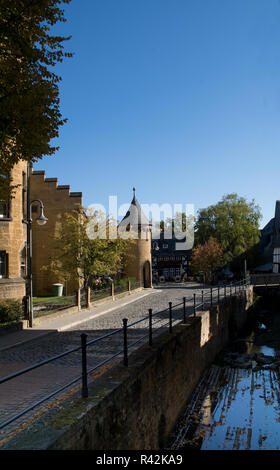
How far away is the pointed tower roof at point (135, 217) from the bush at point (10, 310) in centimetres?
2413

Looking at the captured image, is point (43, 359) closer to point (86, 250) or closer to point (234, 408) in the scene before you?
point (234, 408)

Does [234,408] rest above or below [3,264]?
below

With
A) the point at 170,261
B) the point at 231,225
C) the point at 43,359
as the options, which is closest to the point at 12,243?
the point at 43,359

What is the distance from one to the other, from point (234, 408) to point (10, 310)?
813 centimetres

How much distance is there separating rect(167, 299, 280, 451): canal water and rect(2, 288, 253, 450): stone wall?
368 millimetres

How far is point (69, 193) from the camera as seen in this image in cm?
2900

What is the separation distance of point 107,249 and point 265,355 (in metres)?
9.77

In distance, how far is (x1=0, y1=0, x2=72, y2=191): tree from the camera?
8.29m

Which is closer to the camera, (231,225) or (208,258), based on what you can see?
(208,258)

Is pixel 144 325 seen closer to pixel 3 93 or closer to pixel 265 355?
pixel 265 355

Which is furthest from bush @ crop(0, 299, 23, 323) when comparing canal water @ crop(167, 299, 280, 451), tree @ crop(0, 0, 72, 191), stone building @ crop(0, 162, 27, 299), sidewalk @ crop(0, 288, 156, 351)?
canal water @ crop(167, 299, 280, 451)

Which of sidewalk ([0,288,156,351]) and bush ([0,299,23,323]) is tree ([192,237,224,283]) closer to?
sidewalk ([0,288,156,351])

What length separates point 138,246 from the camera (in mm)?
36656

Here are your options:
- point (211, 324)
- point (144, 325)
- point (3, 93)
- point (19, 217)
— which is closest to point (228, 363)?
point (211, 324)
